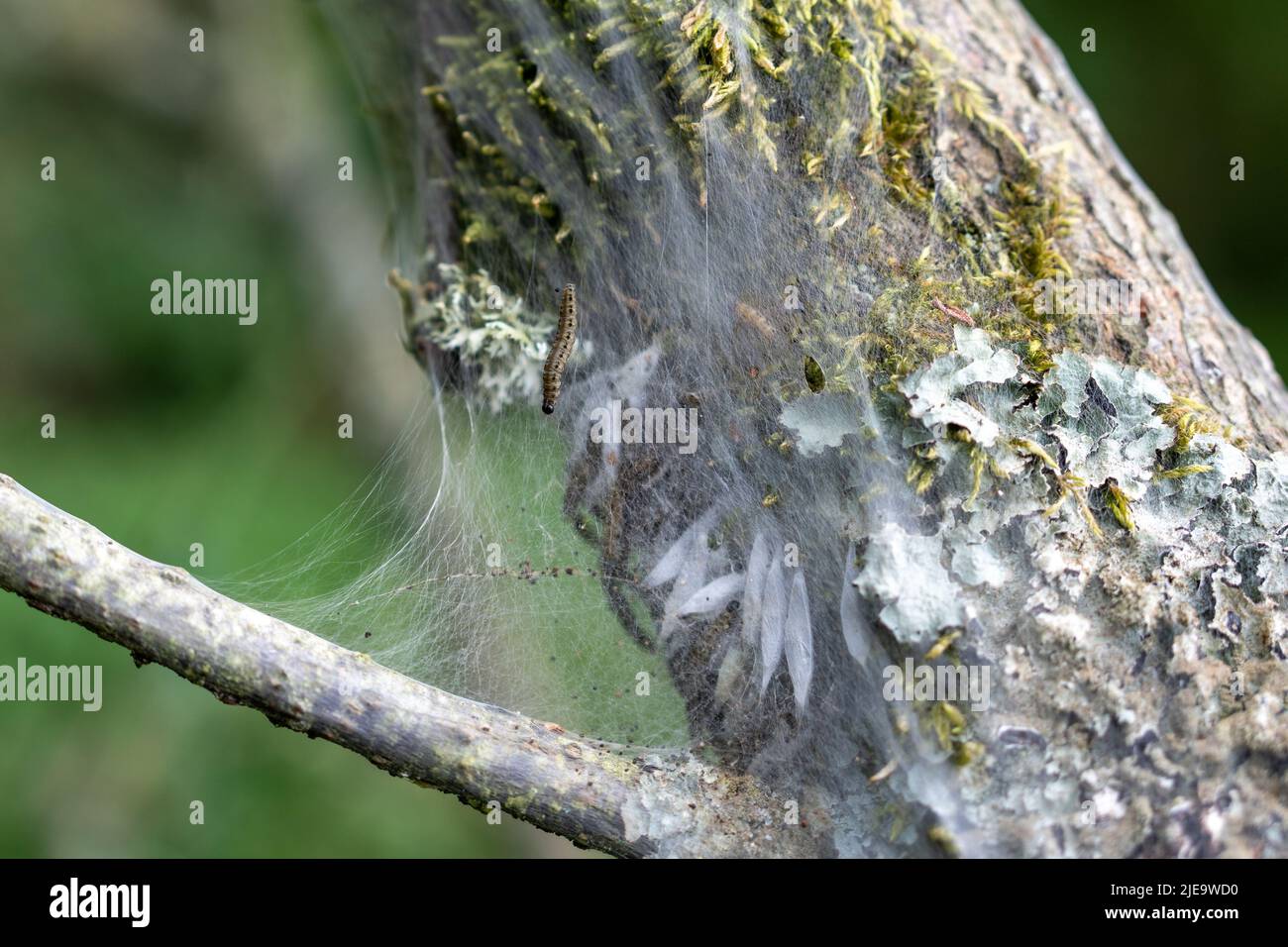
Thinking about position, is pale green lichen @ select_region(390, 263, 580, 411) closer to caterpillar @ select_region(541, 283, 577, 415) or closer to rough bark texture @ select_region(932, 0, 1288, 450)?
caterpillar @ select_region(541, 283, 577, 415)

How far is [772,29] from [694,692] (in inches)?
52.6

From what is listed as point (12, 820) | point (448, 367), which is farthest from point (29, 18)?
point (448, 367)

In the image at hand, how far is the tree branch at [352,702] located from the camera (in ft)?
5.23

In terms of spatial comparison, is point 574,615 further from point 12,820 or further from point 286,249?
point 286,249

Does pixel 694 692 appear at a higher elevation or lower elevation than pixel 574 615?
lower

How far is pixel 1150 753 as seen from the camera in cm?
146

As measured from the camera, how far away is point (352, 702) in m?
1.62

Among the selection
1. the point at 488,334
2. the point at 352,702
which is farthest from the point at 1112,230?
the point at 352,702

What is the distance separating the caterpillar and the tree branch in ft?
2.39
